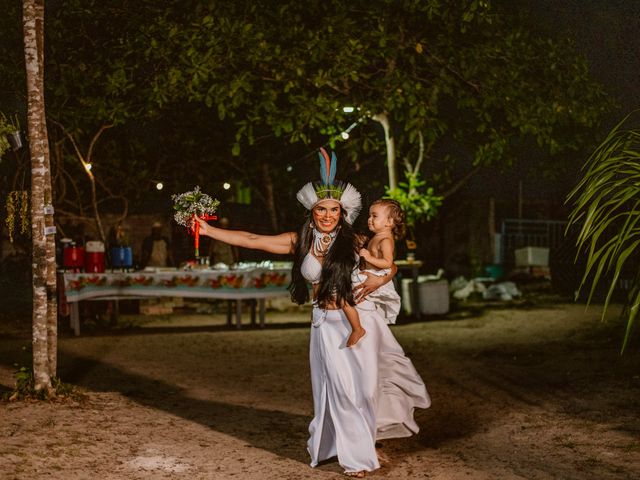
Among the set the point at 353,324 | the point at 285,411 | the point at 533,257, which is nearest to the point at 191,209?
the point at 353,324

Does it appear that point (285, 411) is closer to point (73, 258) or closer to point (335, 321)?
point (335, 321)

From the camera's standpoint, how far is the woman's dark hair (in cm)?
523

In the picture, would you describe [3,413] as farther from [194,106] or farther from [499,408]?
[194,106]

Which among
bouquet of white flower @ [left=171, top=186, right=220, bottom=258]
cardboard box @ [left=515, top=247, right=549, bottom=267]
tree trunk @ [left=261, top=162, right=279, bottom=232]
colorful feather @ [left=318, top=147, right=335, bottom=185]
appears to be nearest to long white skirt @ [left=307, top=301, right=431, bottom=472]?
colorful feather @ [left=318, top=147, right=335, bottom=185]

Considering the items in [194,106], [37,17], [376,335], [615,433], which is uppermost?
[194,106]

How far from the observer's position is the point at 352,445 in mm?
5176

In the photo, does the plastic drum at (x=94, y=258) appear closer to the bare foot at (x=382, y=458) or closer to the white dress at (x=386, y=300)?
the white dress at (x=386, y=300)

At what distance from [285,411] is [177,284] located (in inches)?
225

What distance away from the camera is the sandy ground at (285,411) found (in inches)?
213

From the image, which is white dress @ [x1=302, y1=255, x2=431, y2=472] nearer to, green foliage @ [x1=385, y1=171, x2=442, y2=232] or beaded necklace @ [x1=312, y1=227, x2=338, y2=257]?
beaded necklace @ [x1=312, y1=227, x2=338, y2=257]

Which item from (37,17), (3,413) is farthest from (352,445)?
(37,17)

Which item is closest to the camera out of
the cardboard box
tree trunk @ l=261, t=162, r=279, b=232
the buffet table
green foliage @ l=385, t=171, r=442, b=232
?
the buffet table

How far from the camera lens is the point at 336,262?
5230 millimetres

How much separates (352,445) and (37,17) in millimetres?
4467
